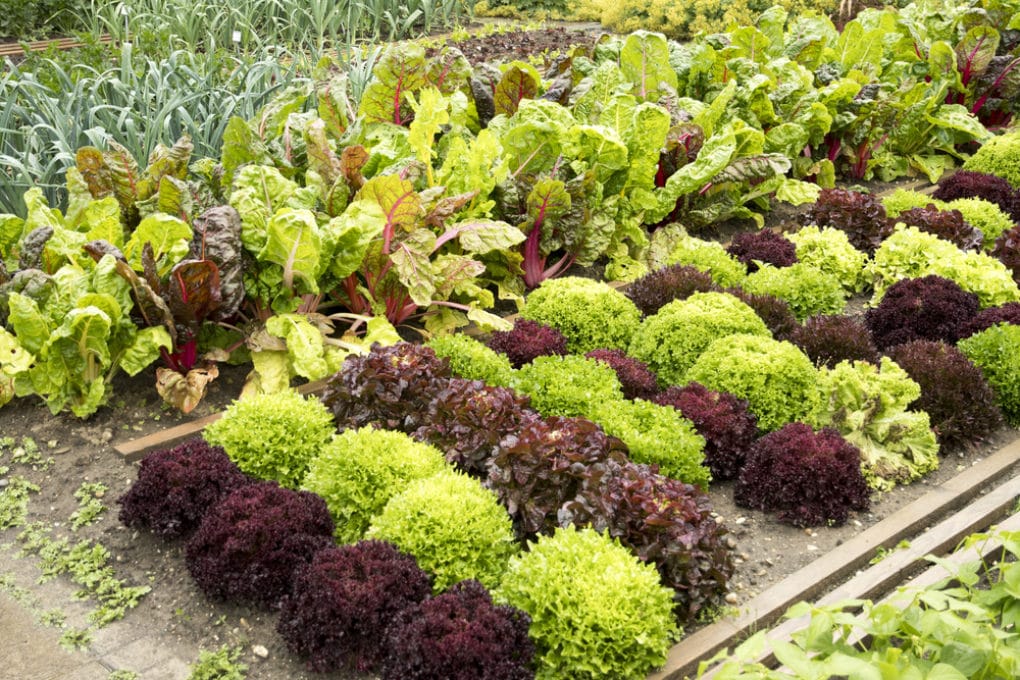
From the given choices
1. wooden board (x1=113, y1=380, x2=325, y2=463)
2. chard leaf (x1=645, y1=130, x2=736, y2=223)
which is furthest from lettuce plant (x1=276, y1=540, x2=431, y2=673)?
chard leaf (x1=645, y1=130, x2=736, y2=223)

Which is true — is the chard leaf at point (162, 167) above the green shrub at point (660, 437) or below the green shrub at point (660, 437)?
above

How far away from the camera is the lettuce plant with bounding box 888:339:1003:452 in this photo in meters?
4.56

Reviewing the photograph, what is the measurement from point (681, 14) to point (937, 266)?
719cm

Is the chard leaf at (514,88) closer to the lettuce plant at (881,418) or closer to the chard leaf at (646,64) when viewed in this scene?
the chard leaf at (646,64)

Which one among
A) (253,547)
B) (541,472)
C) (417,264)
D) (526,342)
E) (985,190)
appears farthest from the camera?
(985,190)

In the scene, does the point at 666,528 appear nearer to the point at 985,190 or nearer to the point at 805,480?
the point at 805,480

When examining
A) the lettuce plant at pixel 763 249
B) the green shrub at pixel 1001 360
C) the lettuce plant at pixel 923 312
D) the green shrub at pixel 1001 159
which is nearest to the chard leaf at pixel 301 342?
the lettuce plant at pixel 763 249

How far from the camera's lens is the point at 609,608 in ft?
10.2

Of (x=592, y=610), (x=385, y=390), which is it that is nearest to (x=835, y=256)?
(x=385, y=390)

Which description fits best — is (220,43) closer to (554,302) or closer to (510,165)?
(510,165)

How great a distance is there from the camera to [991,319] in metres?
5.24

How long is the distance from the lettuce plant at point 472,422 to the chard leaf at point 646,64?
Result: 3495mm

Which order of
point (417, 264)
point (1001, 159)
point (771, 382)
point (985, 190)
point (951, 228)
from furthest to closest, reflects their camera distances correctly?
1. point (1001, 159)
2. point (985, 190)
3. point (951, 228)
4. point (417, 264)
5. point (771, 382)

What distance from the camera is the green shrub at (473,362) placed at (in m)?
4.50
